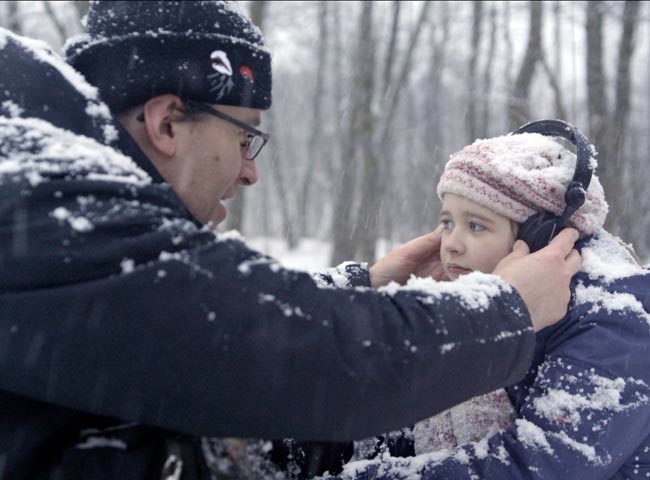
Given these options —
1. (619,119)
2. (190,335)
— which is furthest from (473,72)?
(190,335)

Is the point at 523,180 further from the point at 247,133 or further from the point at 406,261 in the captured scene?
the point at 247,133

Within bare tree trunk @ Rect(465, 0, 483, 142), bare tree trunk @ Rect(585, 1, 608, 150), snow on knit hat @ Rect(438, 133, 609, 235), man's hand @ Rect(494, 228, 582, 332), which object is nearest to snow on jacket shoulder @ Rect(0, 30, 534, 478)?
A: man's hand @ Rect(494, 228, 582, 332)

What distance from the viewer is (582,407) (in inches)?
73.1

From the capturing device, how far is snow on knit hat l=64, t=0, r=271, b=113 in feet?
5.56

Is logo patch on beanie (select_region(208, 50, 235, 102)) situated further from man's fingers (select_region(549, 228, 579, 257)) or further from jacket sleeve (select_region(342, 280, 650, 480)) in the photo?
jacket sleeve (select_region(342, 280, 650, 480))

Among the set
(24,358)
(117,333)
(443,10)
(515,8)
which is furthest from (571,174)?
(443,10)

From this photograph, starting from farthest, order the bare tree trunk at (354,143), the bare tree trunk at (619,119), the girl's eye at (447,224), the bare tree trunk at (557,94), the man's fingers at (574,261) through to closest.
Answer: the bare tree trunk at (354,143), the bare tree trunk at (557,94), the bare tree trunk at (619,119), the girl's eye at (447,224), the man's fingers at (574,261)

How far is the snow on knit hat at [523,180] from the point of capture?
2.21 meters

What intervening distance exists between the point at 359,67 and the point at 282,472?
36.4ft

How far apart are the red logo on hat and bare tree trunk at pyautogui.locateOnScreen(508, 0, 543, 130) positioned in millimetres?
9839

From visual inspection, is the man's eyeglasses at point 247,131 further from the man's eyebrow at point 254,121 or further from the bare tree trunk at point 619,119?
the bare tree trunk at point 619,119

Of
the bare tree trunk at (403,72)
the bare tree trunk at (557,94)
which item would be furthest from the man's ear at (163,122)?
the bare tree trunk at (403,72)

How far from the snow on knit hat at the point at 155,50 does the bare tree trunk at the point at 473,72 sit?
12.7 meters

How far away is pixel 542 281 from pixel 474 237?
0.65m
